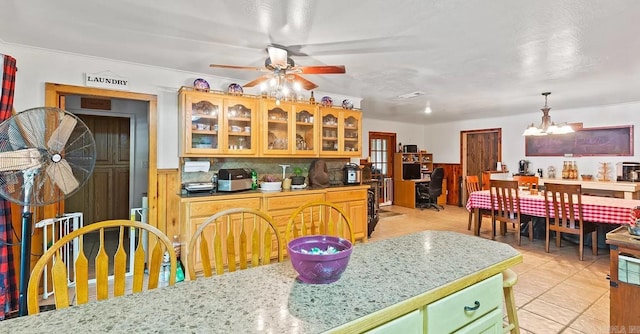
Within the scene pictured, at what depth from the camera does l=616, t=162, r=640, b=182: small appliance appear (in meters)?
4.73

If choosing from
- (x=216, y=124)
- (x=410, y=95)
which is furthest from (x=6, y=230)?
(x=410, y=95)

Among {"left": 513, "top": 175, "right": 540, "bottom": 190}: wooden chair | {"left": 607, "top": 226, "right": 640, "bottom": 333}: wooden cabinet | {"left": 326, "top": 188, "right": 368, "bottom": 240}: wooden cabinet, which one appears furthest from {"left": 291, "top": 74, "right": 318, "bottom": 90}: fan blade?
{"left": 513, "top": 175, "right": 540, "bottom": 190}: wooden chair

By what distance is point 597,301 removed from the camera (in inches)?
99.2

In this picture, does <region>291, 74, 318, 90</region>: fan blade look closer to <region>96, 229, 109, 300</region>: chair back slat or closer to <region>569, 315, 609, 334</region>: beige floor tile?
<region>96, 229, 109, 300</region>: chair back slat

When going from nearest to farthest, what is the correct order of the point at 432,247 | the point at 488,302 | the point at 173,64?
the point at 488,302 → the point at 432,247 → the point at 173,64

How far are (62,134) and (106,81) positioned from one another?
139cm

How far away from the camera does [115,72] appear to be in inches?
118

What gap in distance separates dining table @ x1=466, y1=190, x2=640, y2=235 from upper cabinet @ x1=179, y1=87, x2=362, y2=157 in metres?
2.20

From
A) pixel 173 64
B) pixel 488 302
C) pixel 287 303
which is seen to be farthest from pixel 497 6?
pixel 173 64

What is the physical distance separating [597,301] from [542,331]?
0.87 metres

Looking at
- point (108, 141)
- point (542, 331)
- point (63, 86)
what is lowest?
point (542, 331)

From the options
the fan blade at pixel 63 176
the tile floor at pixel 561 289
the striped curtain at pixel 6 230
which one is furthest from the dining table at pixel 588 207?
the striped curtain at pixel 6 230

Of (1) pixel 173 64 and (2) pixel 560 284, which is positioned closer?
(2) pixel 560 284

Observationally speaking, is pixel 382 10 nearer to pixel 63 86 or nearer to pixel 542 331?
pixel 542 331
